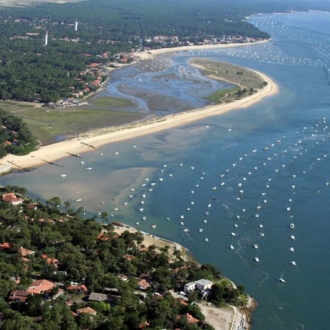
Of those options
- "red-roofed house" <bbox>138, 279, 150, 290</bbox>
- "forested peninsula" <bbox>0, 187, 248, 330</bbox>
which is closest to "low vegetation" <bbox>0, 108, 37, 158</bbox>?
"forested peninsula" <bbox>0, 187, 248, 330</bbox>

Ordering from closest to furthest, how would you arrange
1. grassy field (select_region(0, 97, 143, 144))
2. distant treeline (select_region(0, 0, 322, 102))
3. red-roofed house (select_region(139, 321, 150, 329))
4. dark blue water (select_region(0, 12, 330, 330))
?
red-roofed house (select_region(139, 321, 150, 329)), dark blue water (select_region(0, 12, 330, 330)), grassy field (select_region(0, 97, 143, 144)), distant treeline (select_region(0, 0, 322, 102))

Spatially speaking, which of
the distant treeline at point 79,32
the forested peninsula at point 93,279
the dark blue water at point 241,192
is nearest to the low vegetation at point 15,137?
the dark blue water at point 241,192

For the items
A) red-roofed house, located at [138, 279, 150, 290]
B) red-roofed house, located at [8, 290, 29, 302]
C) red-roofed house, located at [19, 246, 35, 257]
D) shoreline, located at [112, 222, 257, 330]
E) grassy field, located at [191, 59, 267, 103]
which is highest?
grassy field, located at [191, 59, 267, 103]

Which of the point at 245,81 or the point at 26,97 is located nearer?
the point at 26,97

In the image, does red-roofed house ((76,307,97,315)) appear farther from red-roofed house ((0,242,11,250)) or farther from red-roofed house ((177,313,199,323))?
red-roofed house ((0,242,11,250))

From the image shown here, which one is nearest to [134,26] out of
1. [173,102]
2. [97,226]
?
[173,102]

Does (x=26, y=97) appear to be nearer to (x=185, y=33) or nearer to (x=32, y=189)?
(x=32, y=189)

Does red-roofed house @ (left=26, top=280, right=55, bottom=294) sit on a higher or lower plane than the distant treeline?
lower
